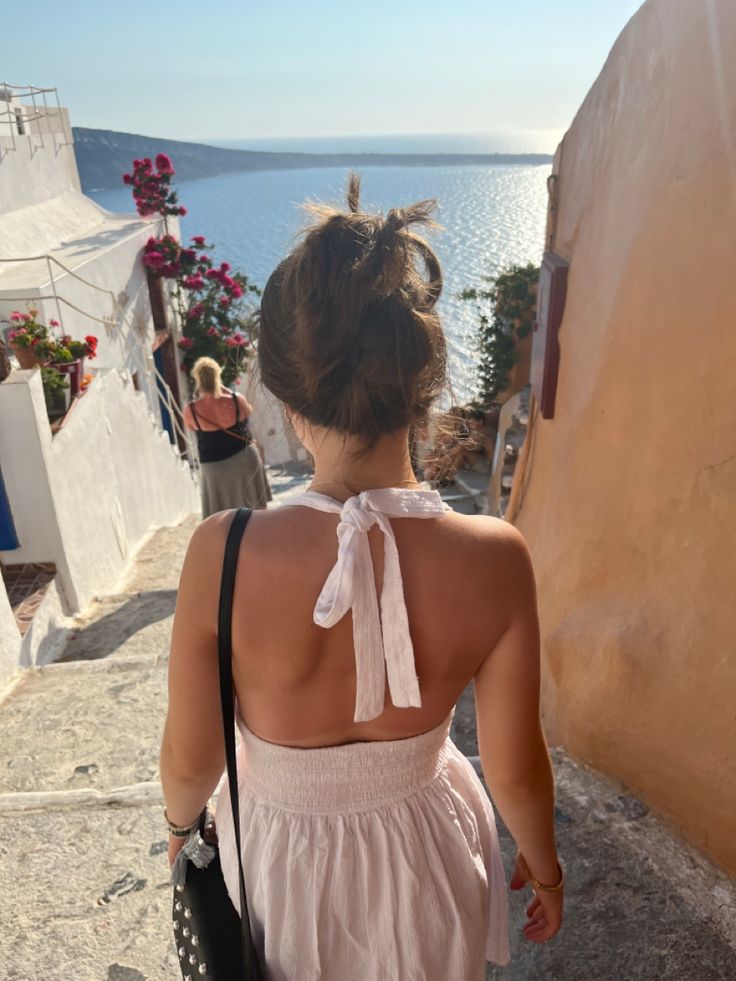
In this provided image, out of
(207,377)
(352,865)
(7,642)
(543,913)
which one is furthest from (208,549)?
(207,377)

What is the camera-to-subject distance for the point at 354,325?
Answer: 93 cm

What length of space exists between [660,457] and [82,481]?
4.03 metres

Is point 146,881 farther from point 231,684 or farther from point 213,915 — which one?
point 231,684

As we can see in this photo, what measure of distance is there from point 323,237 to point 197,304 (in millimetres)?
11976

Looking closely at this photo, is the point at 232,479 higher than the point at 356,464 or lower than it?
lower

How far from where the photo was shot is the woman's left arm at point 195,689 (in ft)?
3.28

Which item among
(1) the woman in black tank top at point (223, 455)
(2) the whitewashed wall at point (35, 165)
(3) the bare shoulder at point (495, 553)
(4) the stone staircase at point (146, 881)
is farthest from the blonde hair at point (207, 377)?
(2) the whitewashed wall at point (35, 165)

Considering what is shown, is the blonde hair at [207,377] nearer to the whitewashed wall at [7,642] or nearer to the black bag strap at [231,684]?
the whitewashed wall at [7,642]

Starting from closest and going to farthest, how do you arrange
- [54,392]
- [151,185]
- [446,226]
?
[446,226] → [54,392] → [151,185]

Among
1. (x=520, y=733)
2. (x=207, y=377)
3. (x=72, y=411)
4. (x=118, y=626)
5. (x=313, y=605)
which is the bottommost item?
(x=118, y=626)

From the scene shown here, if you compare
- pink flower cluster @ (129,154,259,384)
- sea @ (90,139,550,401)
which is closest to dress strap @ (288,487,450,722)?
sea @ (90,139,550,401)

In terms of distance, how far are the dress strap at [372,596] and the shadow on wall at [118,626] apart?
3.45 meters

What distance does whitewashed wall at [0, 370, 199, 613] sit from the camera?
4242mm

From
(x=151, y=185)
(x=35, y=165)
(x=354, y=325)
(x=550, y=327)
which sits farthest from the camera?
(x=151, y=185)
